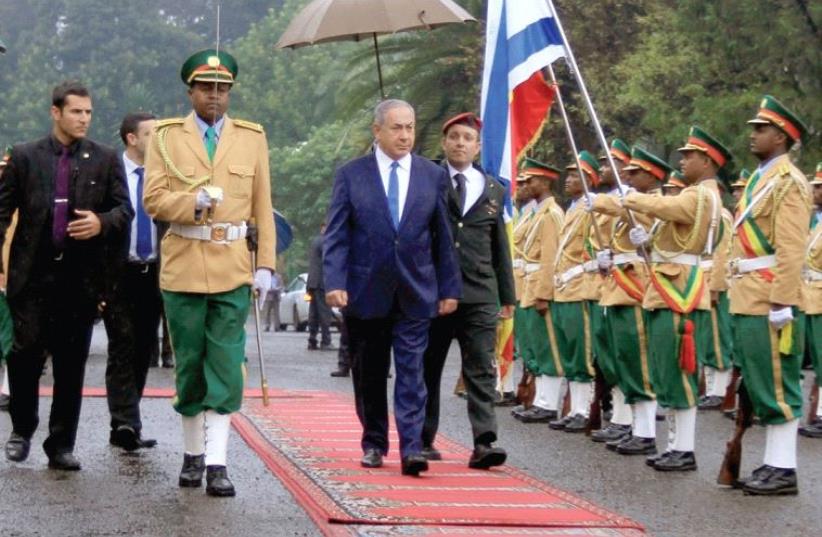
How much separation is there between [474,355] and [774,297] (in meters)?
1.81

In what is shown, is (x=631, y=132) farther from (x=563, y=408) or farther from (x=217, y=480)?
(x=217, y=480)

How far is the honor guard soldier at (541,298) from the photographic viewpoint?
1562cm

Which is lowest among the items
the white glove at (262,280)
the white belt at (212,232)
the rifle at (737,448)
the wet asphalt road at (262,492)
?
the wet asphalt road at (262,492)

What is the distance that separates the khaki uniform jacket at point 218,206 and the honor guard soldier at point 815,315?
5.98 metres

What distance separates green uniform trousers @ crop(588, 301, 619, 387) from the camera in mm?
13789

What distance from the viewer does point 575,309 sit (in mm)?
15227

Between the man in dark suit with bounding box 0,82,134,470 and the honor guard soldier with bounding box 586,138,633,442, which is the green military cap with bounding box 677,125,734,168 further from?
the man in dark suit with bounding box 0,82,134,470

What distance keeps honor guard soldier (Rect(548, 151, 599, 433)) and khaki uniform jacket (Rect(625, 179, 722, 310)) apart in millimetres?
2404

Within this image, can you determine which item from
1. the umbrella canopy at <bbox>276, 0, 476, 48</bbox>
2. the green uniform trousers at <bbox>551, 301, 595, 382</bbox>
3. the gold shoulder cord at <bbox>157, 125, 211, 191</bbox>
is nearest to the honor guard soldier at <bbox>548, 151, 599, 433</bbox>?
the green uniform trousers at <bbox>551, 301, 595, 382</bbox>

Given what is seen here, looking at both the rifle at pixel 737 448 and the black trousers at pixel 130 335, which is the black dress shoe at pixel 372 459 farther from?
the rifle at pixel 737 448

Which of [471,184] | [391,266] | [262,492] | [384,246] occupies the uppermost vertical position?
[471,184]

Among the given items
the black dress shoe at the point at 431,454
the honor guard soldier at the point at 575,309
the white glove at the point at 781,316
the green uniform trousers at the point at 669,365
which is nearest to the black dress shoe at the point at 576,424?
the honor guard soldier at the point at 575,309

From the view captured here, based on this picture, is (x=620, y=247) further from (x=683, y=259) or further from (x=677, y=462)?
(x=677, y=462)

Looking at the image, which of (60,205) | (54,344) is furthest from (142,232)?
(54,344)
